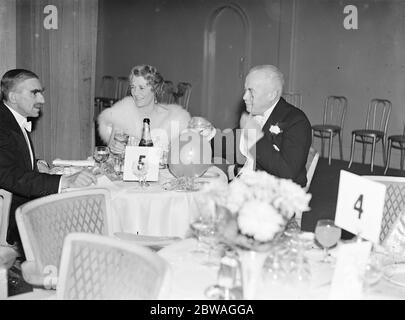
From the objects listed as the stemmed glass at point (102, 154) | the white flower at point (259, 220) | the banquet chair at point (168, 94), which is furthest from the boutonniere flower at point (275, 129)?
the banquet chair at point (168, 94)

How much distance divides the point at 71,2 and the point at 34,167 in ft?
8.40

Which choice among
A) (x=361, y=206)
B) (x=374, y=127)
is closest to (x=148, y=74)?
(x=361, y=206)

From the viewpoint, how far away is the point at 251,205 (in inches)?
74.6

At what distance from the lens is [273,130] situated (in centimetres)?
378

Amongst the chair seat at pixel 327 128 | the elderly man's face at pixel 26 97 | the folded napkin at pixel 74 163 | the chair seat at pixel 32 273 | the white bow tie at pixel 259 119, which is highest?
the elderly man's face at pixel 26 97

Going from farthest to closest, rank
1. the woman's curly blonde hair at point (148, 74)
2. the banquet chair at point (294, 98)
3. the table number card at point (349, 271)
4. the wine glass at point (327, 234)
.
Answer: the banquet chair at point (294, 98)
the woman's curly blonde hair at point (148, 74)
the wine glass at point (327, 234)
the table number card at point (349, 271)

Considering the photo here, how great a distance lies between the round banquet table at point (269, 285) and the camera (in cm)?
210

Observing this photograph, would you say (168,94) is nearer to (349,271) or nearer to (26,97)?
(26,97)

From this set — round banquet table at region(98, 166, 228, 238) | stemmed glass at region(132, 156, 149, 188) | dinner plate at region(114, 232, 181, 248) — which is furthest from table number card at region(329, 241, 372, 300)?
stemmed glass at region(132, 156, 149, 188)

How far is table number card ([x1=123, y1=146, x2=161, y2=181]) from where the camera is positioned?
12.0 feet

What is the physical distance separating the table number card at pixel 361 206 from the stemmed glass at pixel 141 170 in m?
1.54

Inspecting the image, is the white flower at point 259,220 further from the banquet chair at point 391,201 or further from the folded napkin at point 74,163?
the folded napkin at point 74,163

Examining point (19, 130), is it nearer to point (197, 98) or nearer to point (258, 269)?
point (258, 269)

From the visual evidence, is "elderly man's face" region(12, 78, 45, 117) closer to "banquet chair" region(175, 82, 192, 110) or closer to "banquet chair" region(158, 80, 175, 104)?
"banquet chair" region(175, 82, 192, 110)
